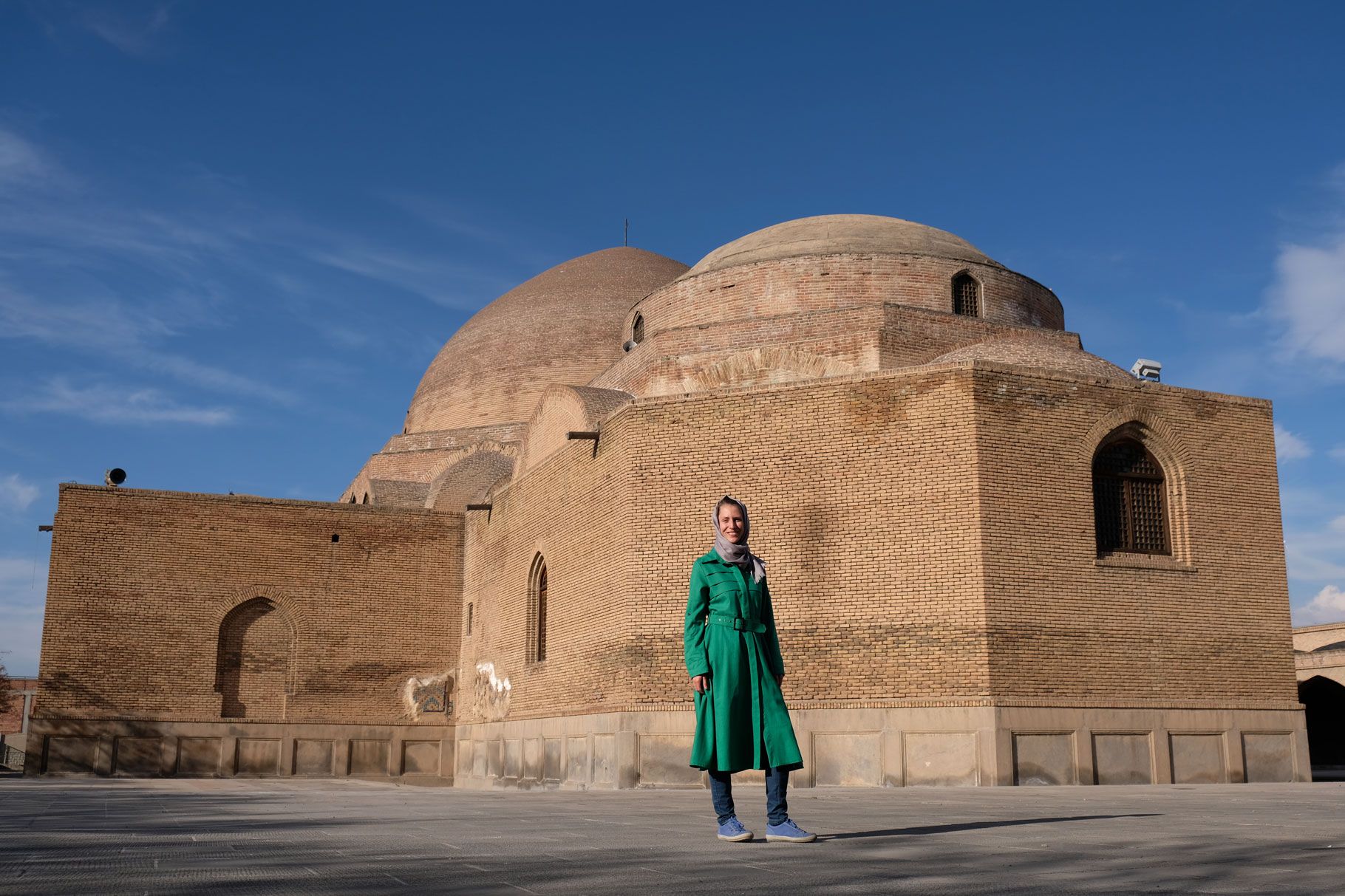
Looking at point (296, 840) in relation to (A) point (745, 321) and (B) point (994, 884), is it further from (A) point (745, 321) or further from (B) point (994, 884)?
(A) point (745, 321)

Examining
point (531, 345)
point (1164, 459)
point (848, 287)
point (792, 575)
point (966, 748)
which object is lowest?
point (966, 748)

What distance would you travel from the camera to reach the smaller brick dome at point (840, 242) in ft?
56.0

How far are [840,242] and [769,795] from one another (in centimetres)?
1318

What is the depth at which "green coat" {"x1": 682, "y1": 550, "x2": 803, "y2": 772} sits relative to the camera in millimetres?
4926

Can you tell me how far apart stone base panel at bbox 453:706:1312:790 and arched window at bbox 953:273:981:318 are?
6.46 m

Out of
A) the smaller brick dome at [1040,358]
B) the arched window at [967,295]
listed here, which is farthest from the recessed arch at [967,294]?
the smaller brick dome at [1040,358]

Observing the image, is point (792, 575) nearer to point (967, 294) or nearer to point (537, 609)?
point (537, 609)

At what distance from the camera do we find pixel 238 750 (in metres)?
18.4

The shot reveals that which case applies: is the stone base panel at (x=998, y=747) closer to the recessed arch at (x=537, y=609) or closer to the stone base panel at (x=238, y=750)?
the recessed arch at (x=537, y=609)

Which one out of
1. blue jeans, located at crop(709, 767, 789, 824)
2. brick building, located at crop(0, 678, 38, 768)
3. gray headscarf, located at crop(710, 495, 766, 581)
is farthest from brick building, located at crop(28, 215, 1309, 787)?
brick building, located at crop(0, 678, 38, 768)

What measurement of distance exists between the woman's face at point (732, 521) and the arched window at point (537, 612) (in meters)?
11.6

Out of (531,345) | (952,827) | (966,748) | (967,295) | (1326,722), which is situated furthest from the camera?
(531,345)

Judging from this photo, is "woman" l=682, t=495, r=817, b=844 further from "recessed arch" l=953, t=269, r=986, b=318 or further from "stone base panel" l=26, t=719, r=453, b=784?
"stone base panel" l=26, t=719, r=453, b=784

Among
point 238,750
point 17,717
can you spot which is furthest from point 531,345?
point 17,717
